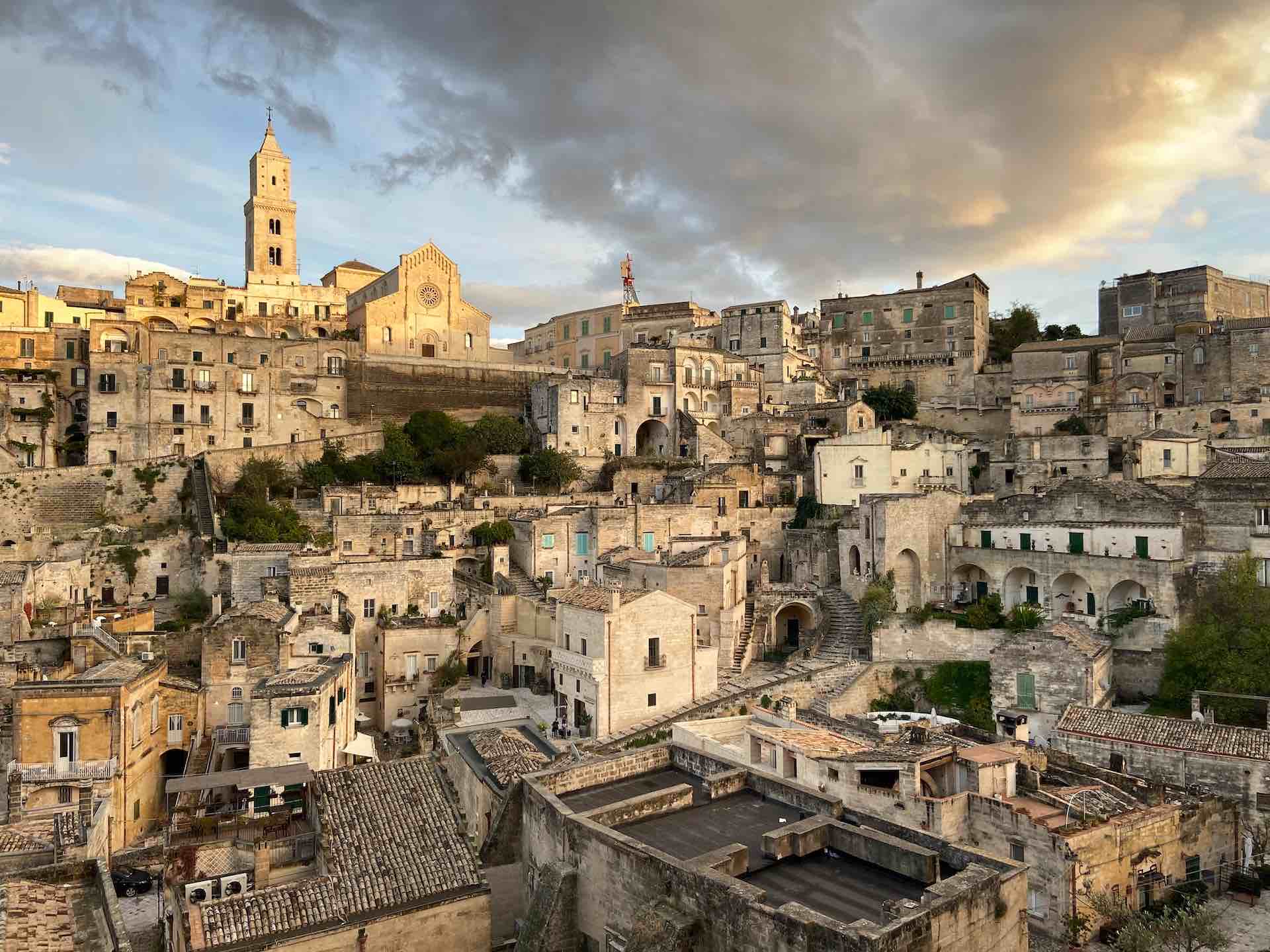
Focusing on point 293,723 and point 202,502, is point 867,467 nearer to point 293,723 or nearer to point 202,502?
point 293,723

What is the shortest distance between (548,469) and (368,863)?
3704cm

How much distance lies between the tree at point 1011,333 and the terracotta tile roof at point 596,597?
4626 cm

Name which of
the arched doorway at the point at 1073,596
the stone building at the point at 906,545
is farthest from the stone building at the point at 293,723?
the arched doorway at the point at 1073,596

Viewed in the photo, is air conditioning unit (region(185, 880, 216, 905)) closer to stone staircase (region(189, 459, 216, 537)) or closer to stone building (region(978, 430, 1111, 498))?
stone staircase (region(189, 459, 216, 537))

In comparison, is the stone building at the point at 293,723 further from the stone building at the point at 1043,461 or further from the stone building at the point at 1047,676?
the stone building at the point at 1043,461

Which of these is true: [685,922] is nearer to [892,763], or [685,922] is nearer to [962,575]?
[892,763]

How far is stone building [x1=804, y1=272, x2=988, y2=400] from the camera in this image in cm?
6438

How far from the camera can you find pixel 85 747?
2320 centimetres

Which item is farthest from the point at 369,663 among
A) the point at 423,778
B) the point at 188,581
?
the point at 423,778

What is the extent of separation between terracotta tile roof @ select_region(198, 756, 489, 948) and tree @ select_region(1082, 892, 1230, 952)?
11.1 m

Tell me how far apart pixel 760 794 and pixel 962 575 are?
85.0 ft

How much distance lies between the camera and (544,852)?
42.4 feet

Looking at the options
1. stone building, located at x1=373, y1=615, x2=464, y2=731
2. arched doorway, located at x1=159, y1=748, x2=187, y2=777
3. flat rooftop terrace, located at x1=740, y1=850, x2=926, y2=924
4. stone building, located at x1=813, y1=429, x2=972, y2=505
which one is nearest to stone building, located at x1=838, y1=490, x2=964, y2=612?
stone building, located at x1=813, y1=429, x2=972, y2=505

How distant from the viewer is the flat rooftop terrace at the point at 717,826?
40.3 ft
